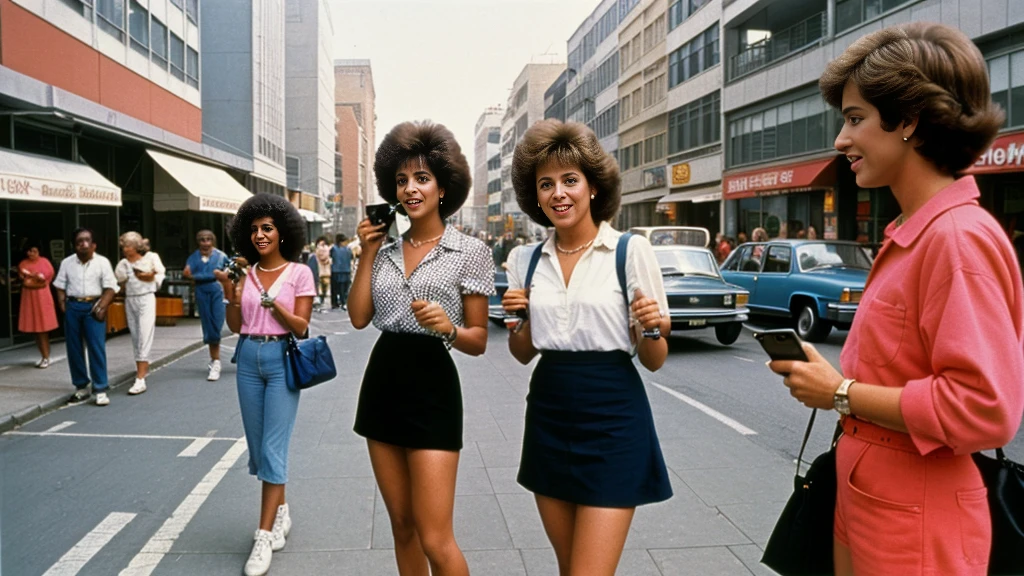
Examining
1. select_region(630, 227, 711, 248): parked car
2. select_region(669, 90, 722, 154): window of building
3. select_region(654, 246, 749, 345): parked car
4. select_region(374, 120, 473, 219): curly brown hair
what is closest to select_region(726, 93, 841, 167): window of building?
select_region(669, 90, 722, 154): window of building

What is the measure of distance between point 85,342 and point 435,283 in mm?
7400

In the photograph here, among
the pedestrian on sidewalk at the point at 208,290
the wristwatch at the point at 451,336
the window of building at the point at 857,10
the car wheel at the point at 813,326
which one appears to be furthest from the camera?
the window of building at the point at 857,10

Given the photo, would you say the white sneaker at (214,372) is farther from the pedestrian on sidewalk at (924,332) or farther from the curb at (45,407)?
the pedestrian on sidewalk at (924,332)

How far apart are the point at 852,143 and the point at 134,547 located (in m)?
4.27

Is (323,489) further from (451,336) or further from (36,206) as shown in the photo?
(36,206)

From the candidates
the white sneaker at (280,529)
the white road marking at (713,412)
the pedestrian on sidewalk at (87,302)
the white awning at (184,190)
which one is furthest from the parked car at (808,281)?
the white awning at (184,190)

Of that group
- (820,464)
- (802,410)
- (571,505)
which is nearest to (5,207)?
(802,410)

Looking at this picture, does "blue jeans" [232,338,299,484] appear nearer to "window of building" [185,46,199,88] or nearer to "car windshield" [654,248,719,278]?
"car windshield" [654,248,719,278]

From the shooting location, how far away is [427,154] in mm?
3498

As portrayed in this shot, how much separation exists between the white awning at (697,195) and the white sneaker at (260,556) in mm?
34126

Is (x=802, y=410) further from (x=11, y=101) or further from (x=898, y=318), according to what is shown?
(x=11, y=101)

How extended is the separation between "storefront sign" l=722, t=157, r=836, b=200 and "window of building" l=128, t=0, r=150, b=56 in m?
20.0

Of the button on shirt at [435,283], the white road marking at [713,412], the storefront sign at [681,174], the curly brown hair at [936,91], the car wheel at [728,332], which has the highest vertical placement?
the storefront sign at [681,174]

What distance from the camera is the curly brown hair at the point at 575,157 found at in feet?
10.2
